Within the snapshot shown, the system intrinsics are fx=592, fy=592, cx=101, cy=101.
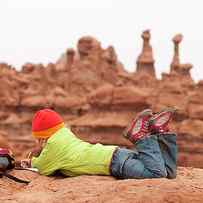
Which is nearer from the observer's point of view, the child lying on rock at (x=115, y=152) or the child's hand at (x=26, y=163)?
the child lying on rock at (x=115, y=152)

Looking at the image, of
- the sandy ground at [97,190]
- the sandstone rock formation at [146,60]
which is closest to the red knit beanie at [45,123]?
the sandy ground at [97,190]

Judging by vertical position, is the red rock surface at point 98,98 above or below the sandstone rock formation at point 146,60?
below

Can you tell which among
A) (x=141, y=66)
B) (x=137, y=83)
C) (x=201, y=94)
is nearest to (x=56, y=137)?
(x=201, y=94)

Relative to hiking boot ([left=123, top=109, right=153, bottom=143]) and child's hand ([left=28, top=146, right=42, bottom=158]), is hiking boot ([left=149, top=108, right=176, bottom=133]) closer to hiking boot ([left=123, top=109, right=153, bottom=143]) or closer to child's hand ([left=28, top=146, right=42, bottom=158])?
hiking boot ([left=123, top=109, right=153, bottom=143])

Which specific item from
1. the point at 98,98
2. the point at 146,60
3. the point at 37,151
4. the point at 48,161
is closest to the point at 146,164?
the point at 48,161

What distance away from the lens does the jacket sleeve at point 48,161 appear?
512cm

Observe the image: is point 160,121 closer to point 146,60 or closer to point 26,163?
point 26,163

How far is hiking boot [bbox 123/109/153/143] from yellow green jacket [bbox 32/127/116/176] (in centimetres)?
20

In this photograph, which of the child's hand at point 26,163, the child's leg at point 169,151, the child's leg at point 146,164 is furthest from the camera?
the child's hand at point 26,163

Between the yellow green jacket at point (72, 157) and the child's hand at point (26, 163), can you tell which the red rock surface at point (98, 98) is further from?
the yellow green jacket at point (72, 157)

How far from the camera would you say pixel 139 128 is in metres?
5.02

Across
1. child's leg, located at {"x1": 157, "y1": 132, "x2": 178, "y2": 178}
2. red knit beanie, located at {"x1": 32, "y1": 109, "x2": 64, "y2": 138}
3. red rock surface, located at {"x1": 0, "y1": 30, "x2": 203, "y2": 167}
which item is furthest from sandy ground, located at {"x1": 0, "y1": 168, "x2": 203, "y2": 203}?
red rock surface, located at {"x1": 0, "y1": 30, "x2": 203, "y2": 167}

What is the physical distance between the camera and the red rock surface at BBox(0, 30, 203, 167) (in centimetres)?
2461

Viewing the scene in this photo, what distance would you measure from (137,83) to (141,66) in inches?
416
